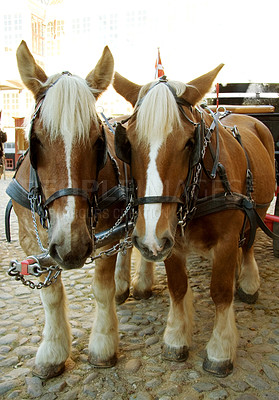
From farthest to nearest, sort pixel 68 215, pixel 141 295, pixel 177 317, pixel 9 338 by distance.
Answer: pixel 141 295 < pixel 9 338 < pixel 177 317 < pixel 68 215

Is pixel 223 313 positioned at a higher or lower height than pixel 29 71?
lower

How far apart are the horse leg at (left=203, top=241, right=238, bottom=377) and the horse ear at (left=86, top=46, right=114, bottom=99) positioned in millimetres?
1346

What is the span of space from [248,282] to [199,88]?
2304mm

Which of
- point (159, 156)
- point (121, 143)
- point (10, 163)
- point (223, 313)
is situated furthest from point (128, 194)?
point (10, 163)

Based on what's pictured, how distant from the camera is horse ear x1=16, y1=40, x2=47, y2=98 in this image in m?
2.12

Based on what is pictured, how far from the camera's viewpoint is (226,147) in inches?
110

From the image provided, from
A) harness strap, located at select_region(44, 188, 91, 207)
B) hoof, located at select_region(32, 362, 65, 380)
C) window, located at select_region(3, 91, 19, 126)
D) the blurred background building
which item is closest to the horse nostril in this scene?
harness strap, located at select_region(44, 188, 91, 207)

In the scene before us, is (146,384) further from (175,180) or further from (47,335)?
(175,180)

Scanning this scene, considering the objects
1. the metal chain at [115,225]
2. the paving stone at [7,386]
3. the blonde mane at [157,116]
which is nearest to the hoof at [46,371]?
the paving stone at [7,386]

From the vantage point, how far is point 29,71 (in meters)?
2.15

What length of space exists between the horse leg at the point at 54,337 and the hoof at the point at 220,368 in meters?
1.04

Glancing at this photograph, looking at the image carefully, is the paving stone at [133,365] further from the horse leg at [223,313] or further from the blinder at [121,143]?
the blinder at [121,143]

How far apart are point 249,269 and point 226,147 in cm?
169

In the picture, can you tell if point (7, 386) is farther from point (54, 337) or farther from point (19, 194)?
point (19, 194)
